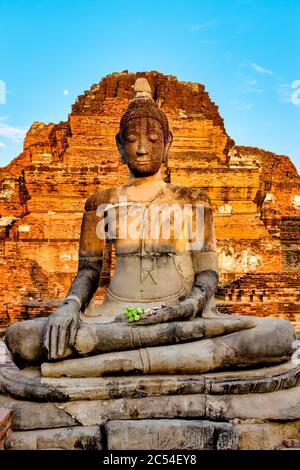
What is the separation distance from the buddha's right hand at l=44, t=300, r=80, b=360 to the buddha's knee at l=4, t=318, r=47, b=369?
6.2 inches

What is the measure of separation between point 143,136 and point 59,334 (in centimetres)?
190

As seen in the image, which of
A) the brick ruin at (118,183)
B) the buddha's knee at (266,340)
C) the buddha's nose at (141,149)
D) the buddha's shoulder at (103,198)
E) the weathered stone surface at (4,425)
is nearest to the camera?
the weathered stone surface at (4,425)

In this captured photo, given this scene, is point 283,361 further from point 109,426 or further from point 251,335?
point 109,426

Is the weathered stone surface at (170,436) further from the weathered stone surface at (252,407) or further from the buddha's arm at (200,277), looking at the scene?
the buddha's arm at (200,277)

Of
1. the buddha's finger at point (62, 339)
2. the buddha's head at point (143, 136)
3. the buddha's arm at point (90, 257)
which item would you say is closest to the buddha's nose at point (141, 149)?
the buddha's head at point (143, 136)

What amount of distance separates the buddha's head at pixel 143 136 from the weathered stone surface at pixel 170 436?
2270 millimetres

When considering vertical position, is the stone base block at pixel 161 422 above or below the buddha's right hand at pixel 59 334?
below

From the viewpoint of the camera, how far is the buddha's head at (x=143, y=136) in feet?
15.1

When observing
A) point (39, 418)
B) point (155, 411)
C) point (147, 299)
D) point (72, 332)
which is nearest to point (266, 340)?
point (155, 411)

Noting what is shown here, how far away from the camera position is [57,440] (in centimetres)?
312

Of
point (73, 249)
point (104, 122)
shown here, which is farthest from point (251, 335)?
point (104, 122)

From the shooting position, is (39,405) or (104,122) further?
(104,122)

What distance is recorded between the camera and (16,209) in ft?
71.6

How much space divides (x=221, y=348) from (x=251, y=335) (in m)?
0.23
